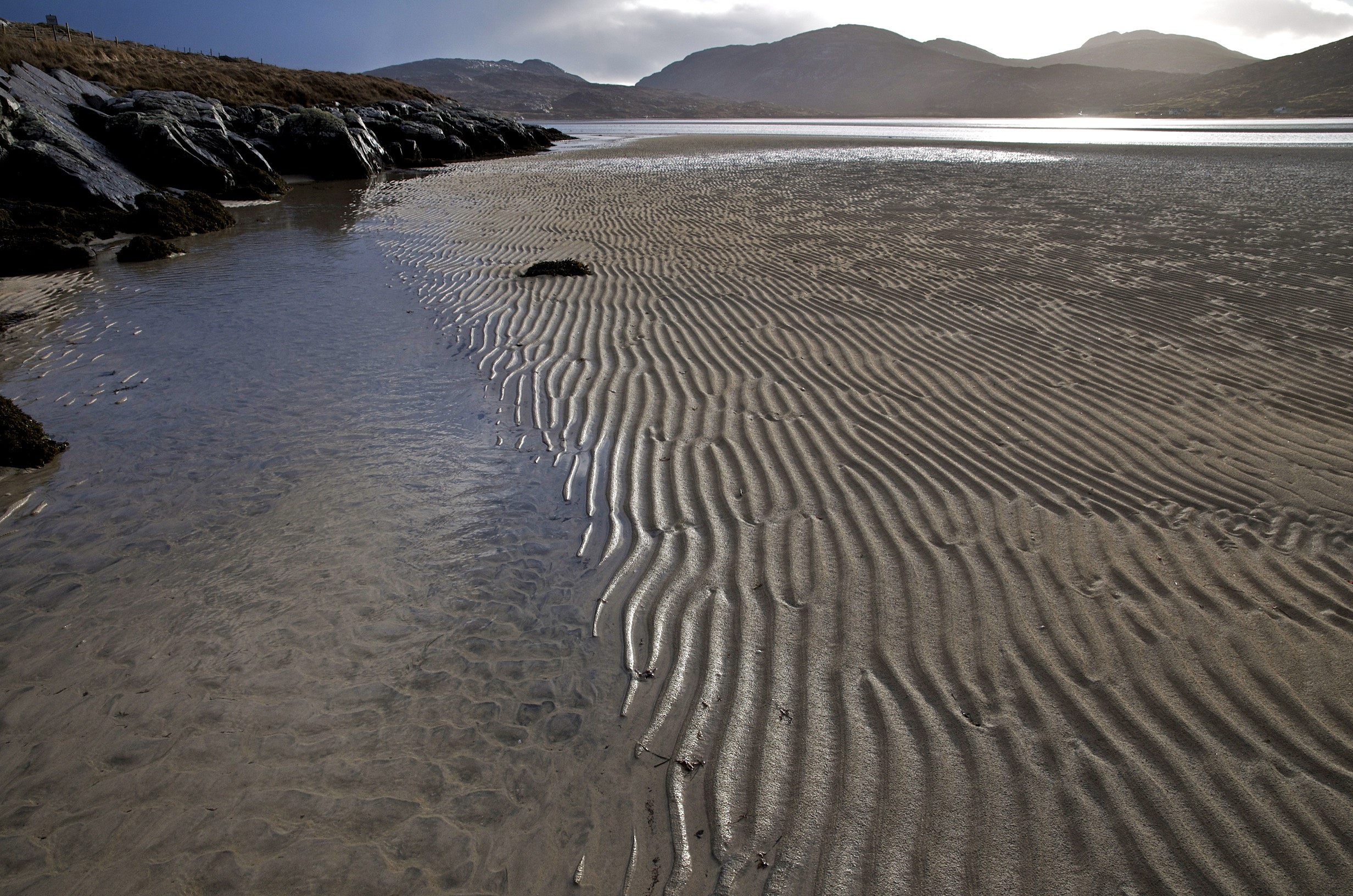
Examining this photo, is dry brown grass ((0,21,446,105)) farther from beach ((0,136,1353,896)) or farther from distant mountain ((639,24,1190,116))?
distant mountain ((639,24,1190,116))

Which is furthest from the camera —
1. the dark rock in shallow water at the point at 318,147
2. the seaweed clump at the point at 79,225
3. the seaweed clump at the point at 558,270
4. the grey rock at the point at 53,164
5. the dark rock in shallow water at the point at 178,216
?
the dark rock in shallow water at the point at 318,147

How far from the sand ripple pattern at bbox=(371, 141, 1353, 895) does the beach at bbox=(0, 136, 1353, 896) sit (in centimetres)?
2

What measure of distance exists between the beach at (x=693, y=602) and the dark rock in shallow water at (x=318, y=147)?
17.8m

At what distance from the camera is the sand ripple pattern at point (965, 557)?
2.18 meters

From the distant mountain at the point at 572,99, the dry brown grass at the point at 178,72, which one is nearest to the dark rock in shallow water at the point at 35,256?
the dry brown grass at the point at 178,72

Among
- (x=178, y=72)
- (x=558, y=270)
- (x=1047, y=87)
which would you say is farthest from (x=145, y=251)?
(x=1047, y=87)

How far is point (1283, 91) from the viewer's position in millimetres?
70688

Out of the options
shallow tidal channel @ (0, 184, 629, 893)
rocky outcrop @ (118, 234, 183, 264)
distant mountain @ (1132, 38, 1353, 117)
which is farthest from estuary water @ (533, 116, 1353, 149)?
shallow tidal channel @ (0, 184, 629, 893)

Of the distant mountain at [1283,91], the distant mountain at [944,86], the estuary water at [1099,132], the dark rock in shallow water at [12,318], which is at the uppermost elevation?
the distant mountain at [944,86]

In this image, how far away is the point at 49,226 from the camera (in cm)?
1135

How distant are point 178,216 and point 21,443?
10523 millimetres

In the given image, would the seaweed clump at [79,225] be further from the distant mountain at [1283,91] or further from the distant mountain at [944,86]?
the distant mountain at [944,86]

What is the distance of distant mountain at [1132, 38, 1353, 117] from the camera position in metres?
62.8

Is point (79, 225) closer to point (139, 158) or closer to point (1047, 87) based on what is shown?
point (139, 158)
